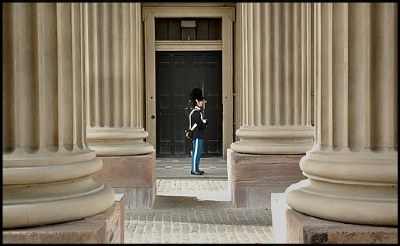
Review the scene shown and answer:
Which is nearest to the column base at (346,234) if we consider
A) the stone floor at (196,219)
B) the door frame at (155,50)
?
the stone floor at (196,219)

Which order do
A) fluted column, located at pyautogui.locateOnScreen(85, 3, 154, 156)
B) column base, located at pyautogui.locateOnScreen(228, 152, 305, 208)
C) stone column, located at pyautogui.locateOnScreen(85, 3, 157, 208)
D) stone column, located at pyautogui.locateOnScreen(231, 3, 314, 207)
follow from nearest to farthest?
column base, located at pyautogui.locateOnScreen(228, 152, 305, 208) < stone column, located at pyautogui.locateOnScreen(231, 3, 314, 207) < stone column, located at pyautogui.locateOnScreen(85, 3, 157, 208) < fluted column, located at pyautogui.locateOnScreen(85, 3, 154, 156)

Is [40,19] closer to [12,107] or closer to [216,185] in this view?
[12,107]

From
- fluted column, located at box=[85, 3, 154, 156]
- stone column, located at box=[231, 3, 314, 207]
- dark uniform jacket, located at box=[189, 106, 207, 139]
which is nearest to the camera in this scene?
stone column, located at box=[231, 3, 314, 207]

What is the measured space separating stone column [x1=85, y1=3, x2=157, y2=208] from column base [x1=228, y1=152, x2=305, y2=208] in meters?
1.27

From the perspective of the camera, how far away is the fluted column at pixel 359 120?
3.55 metres

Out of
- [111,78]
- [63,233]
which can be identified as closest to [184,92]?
[111,78]

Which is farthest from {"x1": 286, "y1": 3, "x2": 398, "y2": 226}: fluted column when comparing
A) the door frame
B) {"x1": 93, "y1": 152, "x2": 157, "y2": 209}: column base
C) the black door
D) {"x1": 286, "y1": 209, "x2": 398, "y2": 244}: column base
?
the black door

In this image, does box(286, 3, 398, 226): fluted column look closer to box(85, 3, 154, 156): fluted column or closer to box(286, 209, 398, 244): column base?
box(286, 209, 398, 244): column base

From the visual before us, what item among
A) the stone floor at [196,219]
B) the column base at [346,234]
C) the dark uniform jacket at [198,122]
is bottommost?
the stone floor at [196,219]

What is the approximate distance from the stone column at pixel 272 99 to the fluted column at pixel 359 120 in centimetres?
448

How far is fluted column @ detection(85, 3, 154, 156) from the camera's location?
8.81 metres

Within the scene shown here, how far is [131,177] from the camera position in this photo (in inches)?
336

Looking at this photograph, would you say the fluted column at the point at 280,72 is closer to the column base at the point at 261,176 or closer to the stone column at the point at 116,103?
the column base at the point at 261,176

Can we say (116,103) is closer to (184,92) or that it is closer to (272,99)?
(272,99)
